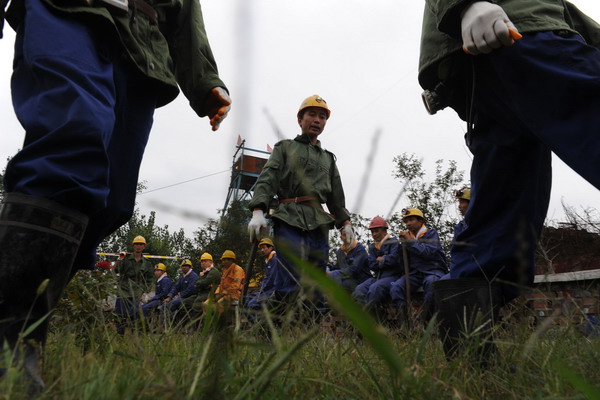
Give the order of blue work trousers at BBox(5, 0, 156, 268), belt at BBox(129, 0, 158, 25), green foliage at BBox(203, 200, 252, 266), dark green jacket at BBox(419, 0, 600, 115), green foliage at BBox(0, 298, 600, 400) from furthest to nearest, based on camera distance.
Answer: belt at BBox(129, 0, 158, 25) → dark green jacket at BBox(419, 0, 600, 115) → blue work trousers at BBox(5, 0, 156, 268) → green foliage at BBox(0, 298, 600, 400) → green foliage at BBox(203, 200, 252, 266)

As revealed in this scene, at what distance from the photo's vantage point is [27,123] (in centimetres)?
118

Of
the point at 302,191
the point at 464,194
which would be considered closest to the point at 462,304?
the point at 302,191

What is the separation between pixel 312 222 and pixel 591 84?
274 centimetres

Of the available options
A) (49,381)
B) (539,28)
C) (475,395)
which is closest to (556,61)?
(539,28)

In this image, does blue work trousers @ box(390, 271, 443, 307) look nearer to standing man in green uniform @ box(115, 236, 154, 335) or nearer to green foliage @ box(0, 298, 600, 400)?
standing man in green uniform @ box(115, 236, 154, 335)

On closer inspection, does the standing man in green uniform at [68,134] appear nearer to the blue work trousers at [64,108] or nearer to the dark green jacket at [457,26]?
the blue work trousers at [64,108]

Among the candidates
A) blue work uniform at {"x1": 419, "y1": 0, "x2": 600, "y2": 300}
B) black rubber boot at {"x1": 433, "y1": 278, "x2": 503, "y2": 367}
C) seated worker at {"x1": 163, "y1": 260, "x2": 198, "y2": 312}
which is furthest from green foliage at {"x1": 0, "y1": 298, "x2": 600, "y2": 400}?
seated worker at {"x1": 163, "y1": 260, "x2": 198, "y2": 312}

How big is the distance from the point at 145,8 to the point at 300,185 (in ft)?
7.78

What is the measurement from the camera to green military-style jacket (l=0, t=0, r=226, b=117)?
1.41 metres

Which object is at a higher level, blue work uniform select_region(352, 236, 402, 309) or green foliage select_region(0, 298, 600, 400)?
blue work uniform select_region(352, 236, 402, 309)

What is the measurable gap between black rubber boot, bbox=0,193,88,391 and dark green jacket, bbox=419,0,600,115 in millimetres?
1245

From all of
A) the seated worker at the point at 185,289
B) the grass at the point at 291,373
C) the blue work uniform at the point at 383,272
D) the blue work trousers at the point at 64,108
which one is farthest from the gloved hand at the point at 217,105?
the blue work uniform at the point at 383,272

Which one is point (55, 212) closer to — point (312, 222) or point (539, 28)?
point (539, 28)

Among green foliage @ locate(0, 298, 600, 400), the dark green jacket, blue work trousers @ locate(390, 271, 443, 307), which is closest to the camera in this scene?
green foliage @ locate(0, 298, 600, 400)
